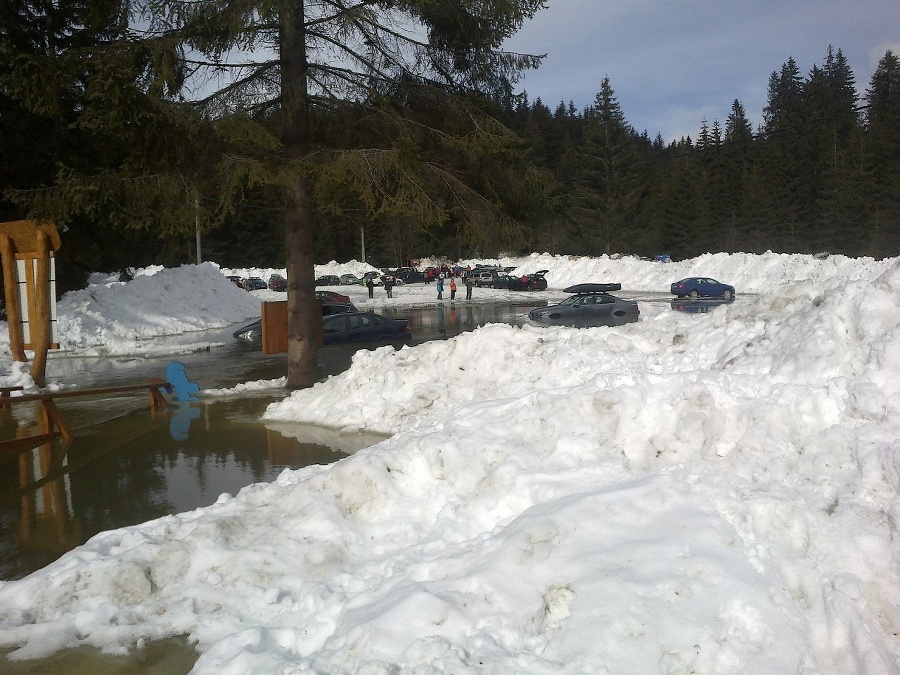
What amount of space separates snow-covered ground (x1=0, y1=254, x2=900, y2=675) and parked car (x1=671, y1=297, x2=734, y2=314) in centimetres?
2749

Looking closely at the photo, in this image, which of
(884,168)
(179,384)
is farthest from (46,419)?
(884,168)

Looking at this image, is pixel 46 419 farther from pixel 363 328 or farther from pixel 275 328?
pixel 363 328

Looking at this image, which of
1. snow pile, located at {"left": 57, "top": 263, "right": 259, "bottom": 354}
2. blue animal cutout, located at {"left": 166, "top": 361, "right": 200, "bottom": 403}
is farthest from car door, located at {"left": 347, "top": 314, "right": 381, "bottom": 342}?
snow pile, located at {"left": 57, "top": 263, "right": 259, "bottom": 354}

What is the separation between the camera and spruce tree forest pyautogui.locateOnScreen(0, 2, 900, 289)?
1281cm

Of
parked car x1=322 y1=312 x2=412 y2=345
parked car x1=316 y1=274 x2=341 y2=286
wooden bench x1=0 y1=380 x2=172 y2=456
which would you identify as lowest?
wooden bench x1=0 y1=380 x2=172 y2=456

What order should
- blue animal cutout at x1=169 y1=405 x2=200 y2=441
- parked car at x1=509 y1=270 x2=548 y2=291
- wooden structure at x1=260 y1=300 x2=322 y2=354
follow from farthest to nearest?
parked car at x1=509 y1=270 x2=548 y2=291
wooden structure at x1=260 y1=300 x2=322 y2=354
blue animal cutout at x1=169 y1=405 x2=200 y2=441

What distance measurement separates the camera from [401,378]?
11.6 meters

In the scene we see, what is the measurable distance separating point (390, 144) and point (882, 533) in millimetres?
11338

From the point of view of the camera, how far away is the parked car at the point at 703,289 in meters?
43.3

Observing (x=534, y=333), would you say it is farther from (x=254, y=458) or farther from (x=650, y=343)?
(x=254, y=458)

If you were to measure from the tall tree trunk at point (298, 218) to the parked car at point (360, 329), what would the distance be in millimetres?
3538

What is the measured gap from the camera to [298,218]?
1438 cm

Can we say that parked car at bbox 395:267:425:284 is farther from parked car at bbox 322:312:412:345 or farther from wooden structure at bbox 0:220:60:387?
wooden structure at bbox 0:220:60:387

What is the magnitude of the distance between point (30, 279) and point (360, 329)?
27.4ft
